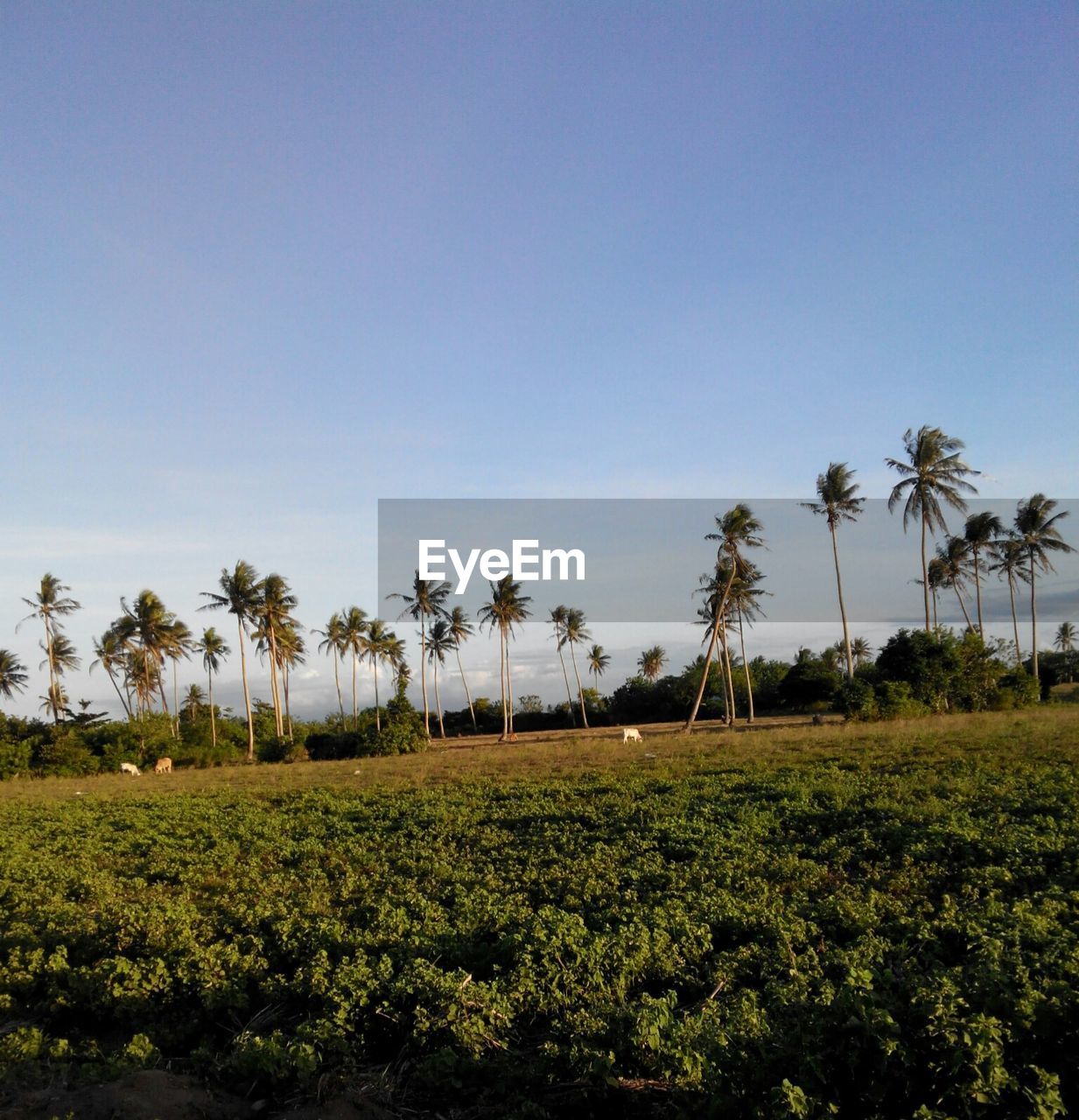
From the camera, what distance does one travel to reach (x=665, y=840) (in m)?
11.3

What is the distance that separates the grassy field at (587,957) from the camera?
14.7ft

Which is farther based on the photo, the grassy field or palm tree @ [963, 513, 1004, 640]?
palm tree @ [963, 513, 1004, 640]

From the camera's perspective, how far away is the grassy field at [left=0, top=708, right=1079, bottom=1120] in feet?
14.7

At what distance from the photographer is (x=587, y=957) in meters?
6.48

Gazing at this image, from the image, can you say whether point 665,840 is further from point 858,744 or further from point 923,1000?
point 858,744

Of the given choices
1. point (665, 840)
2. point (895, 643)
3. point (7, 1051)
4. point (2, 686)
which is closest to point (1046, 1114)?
point (7, 1051)

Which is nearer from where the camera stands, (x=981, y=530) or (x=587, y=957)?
(x=587, y=957)

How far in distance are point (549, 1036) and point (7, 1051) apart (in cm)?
378

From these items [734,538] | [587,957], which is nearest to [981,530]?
[734,538]

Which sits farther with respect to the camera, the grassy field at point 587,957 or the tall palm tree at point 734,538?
the tall palm tree at point 734,538

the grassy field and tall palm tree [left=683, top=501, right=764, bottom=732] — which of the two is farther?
tall palm tree [left=683, top=501, right=764, bottom=732]

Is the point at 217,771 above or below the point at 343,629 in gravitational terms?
below

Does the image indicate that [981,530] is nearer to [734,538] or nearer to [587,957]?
[734,538]

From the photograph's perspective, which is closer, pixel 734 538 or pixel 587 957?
pixel 587 957
